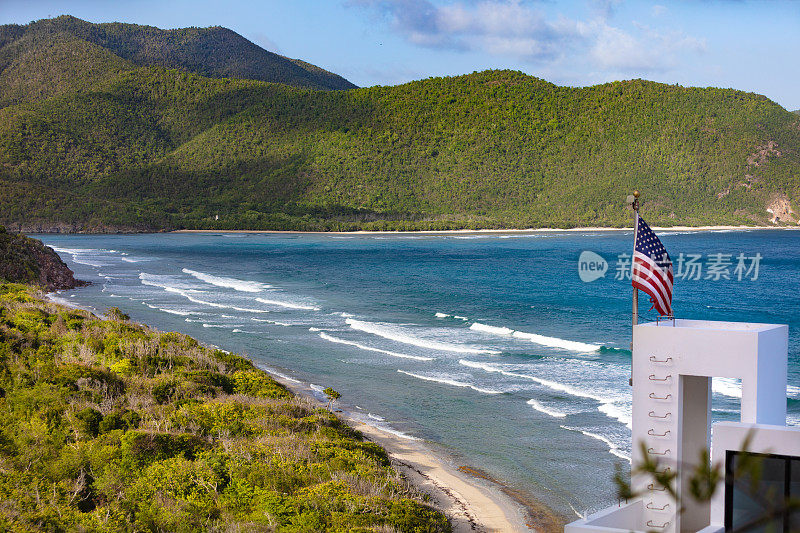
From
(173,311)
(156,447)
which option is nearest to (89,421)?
(156,447)

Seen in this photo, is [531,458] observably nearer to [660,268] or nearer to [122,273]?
[660,268]

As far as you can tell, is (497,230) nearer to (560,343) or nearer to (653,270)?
(560,343)

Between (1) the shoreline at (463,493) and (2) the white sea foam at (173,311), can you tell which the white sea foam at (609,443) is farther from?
(2) the white sea foam at (173,311)

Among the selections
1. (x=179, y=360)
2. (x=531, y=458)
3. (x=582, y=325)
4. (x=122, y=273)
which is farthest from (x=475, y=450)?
(x=122, y=273)

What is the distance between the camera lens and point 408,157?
18100 centimetres

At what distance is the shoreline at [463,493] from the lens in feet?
45.6

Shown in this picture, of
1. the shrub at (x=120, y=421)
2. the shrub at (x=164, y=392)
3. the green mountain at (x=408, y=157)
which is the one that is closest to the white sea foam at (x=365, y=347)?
the shrub at (x=164, y=392)

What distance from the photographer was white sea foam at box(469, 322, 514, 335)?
36719 mm

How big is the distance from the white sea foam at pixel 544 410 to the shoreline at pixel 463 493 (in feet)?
13.1

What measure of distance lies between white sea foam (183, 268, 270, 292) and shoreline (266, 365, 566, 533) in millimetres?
37950

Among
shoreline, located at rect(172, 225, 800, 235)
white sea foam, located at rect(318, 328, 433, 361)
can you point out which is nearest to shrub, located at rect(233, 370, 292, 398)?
white sea foam, located at rect(318, 328, 433, 361)

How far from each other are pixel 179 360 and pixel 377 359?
992 cm

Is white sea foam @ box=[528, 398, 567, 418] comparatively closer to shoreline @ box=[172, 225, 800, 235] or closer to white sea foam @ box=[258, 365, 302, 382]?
white sea foam @ box=[258, 365, 302, 382]

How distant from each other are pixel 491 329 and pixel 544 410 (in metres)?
15.9
